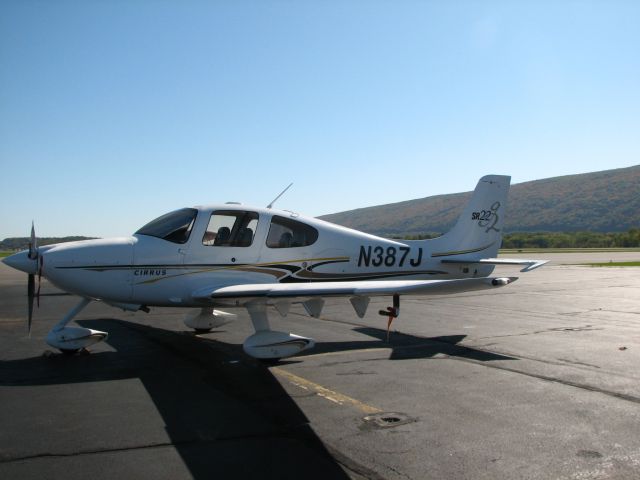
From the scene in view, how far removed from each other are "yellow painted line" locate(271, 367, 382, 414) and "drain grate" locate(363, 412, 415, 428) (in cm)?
14

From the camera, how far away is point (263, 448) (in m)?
4.56

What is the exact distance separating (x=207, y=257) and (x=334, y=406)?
380 centimetres

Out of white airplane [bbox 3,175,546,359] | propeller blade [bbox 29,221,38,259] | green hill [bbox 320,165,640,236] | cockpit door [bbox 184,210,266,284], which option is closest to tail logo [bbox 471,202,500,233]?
white airplane [bbox 3,175,546,359]

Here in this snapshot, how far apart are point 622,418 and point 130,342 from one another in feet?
25.0

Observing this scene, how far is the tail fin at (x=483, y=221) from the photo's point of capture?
1148 centimetres

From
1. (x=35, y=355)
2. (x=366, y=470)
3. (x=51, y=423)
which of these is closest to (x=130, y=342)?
(x=35, y=355)

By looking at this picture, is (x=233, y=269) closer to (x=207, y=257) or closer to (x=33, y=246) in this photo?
(x=207, y=257)

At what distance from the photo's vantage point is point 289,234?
9.41 metres

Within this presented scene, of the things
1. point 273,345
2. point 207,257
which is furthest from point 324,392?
point 207,257

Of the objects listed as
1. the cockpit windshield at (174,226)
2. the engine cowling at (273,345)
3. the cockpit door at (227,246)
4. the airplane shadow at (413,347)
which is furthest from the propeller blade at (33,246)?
the airplane shadow at (413,347)

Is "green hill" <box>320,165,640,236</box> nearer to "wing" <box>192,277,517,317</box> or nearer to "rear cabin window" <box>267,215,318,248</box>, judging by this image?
"rear cabin window" <box>267,215,318,248</box>

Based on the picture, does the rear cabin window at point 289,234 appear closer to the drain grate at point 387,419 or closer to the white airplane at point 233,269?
the white airplane at point 233,269

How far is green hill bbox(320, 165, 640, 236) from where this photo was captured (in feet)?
484

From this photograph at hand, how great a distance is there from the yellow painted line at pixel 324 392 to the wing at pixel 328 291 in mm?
1013
